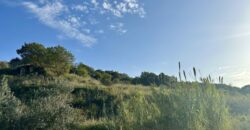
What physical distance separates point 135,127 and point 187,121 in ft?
4.08

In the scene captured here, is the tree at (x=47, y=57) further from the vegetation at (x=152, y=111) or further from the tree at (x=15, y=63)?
the vegetation at (x=152, y=111)

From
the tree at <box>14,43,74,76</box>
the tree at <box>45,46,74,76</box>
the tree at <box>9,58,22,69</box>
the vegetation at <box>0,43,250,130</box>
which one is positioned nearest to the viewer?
the vegetation at <box>0,43,250,130</box>

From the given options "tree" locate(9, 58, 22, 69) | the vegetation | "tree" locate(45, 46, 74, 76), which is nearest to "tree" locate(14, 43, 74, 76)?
"tree" locate(45, 46, 74, 76)

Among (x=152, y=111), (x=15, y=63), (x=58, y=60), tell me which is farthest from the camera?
(x=15, y=63)

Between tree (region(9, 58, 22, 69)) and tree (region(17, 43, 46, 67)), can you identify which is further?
tree (region(9, 58, 22, 69))

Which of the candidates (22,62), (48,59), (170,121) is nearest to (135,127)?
(170,121)

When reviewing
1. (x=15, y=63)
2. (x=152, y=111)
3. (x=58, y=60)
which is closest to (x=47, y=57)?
(x=58, y=60)

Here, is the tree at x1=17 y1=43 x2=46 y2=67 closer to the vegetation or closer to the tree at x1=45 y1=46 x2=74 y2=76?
the tree at x1=45 y1=46 x2=74 y2=76

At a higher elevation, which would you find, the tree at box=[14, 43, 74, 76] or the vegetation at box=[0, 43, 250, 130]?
the tree at box=[14, 43, 74, 76]

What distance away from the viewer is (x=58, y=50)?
41.9 metres

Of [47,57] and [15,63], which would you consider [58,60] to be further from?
[15,63]

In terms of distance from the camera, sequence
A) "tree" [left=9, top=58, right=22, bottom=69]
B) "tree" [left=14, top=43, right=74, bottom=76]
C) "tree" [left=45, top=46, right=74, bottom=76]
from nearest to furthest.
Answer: "tree" [left=45, top=46, right=74, bottom=76], "tree" [left=14, top=43, right=74, bottom=76], "tree" [left=9, top=58, right=22, bottom=69]

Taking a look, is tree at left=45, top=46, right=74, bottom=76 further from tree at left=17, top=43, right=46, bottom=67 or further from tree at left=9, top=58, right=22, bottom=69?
tree at left=9, top=58, right=22, bottom=69

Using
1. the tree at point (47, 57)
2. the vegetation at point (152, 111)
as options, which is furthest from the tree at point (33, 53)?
the vegetation at point (152, 111)
